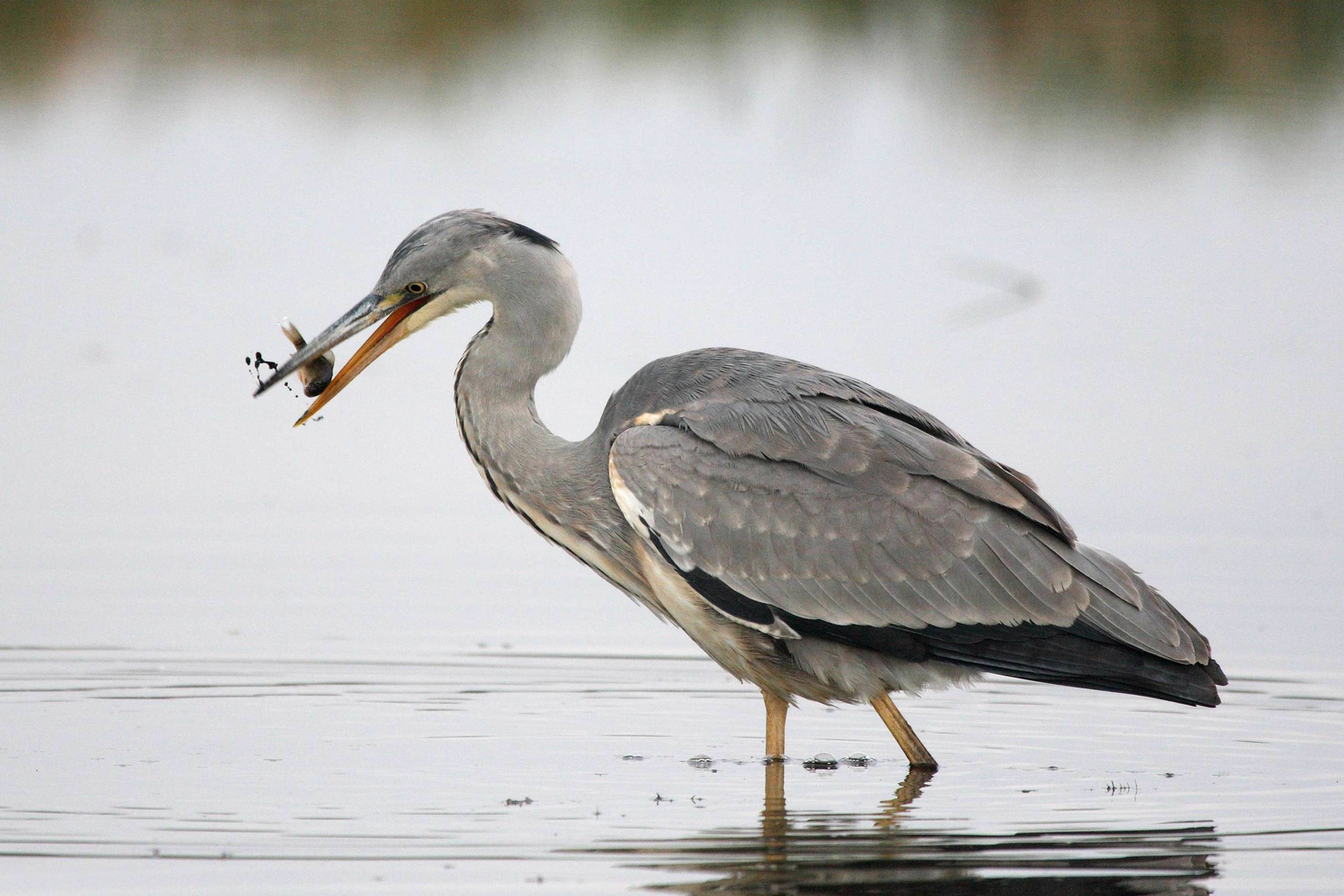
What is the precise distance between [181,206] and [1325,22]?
13.6 metres

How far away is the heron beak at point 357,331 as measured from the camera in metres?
8.23

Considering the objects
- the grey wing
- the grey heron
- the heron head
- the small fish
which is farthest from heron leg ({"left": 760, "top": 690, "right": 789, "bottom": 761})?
the small fish

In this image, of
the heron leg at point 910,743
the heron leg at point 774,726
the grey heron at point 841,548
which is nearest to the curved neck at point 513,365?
the grey heron at point 841,548

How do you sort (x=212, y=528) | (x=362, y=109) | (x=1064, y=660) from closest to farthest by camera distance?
1. (x=1064, y=660)
2. (x=212, y=528)
3. (x=362, y=109)

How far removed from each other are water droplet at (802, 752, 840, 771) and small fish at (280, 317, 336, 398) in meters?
2.29

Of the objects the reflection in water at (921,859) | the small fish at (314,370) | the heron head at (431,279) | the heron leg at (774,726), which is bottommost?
the reflection in water at (921,859)

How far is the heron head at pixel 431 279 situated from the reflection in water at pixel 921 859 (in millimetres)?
2441

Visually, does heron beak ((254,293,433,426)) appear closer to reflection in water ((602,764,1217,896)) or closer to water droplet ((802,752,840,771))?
water droplet ((802,752,840,771))

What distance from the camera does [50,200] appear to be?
Result: 58.6ft

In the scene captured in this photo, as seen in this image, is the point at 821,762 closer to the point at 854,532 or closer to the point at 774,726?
the point at 774,726

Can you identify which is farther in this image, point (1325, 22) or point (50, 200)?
point (1325, 22)

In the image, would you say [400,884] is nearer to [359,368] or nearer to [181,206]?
[359,368]

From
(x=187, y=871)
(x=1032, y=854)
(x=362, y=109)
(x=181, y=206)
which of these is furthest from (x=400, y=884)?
(x=362, y=109)

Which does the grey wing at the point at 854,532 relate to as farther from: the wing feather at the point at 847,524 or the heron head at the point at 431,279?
the heron head at the point at 431,279
